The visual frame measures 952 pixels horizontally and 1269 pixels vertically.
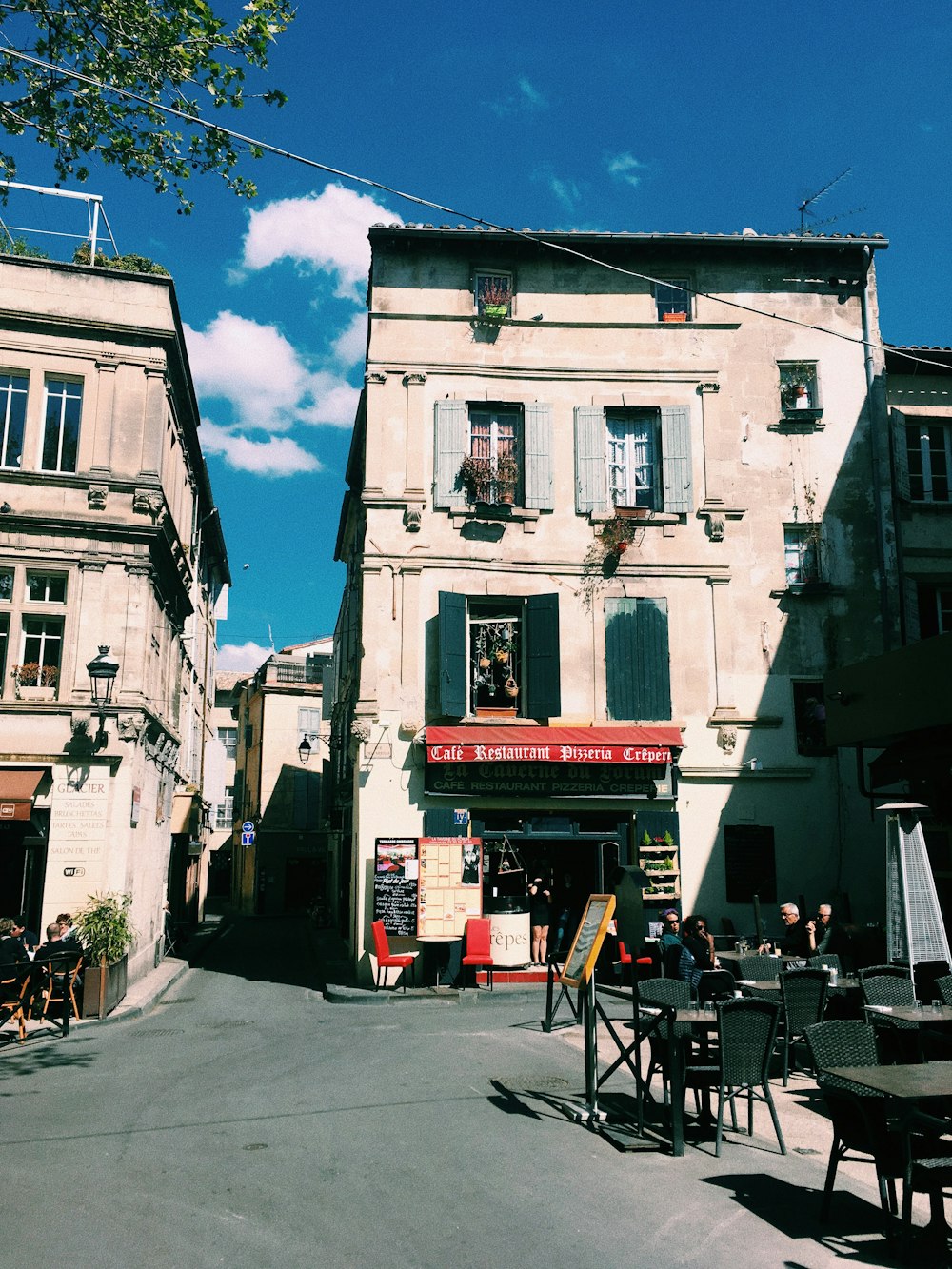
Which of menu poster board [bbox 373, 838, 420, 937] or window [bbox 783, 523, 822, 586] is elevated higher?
window [bbox 783, 523, 822, 586]

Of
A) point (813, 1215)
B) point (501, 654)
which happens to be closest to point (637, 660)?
point (501, 654)

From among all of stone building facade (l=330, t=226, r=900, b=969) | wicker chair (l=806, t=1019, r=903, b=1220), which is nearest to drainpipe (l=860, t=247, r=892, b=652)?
stone building facade (l=330, t=226, r=900, b=969)

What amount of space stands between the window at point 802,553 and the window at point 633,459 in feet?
7.10

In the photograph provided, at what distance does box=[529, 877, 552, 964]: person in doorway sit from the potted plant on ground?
251 inches

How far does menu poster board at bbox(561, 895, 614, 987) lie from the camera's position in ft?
28.3

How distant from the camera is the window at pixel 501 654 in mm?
18078

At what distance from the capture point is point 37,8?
28.4ft

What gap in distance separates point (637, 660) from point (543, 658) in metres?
1.73

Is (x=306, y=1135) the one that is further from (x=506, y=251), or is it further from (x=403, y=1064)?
(x=506, y=251)

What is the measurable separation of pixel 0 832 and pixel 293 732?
25.4 m

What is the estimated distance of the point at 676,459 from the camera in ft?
64.1

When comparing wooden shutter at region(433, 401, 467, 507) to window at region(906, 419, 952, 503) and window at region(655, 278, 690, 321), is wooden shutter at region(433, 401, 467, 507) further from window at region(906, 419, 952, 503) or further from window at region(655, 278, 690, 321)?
window at region(906, 419, 952, 503)

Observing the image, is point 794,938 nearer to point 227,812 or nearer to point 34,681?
point 34,681

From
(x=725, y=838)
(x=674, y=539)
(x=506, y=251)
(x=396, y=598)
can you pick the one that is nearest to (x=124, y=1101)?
(x=396, y=598)
